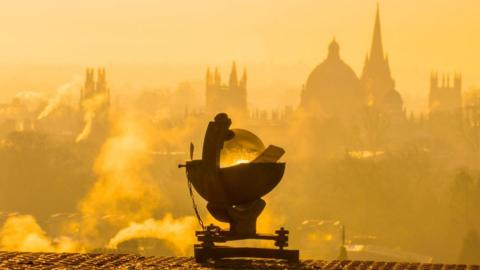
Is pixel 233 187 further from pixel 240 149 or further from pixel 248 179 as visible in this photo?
pixel 240 149

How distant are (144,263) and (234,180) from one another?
6.80 feet

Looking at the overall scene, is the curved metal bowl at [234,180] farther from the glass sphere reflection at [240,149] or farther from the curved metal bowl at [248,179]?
the glass sphere reflection at [240,149]

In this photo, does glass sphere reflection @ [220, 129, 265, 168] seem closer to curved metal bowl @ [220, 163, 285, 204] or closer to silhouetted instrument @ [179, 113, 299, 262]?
silhouetted instrument @ [179, 113, 299, 262]

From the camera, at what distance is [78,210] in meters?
198

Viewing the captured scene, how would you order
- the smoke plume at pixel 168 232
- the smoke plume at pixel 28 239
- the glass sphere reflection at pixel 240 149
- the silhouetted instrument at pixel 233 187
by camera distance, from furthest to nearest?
the smoke plume at pixel 28 239 < the smoke plume at pixel 168 232 < the glass sphere reflection at pixel 240 149 < the silhouetted instrument at pixel 233 187

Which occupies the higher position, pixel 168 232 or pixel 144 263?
pixel 144 263

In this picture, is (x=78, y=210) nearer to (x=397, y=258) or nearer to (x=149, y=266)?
(x=397, y=258)

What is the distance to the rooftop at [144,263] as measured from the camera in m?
21.6

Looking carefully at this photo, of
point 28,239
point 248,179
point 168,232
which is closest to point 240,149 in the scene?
point 248,179

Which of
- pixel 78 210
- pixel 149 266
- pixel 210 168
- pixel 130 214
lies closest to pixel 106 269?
pixel 149 266

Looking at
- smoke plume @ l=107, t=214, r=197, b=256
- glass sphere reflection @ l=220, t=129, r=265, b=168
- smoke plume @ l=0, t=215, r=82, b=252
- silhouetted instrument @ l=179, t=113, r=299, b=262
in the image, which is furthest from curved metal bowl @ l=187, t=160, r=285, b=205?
smoke plume @ l=0, t=215, r=82, b=252

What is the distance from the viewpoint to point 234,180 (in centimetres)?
2189

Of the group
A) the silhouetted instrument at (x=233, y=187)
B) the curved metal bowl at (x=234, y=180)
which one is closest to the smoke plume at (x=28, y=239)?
the silhouetted instrument at (x=233, y=187)

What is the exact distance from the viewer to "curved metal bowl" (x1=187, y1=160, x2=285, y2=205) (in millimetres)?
21875
